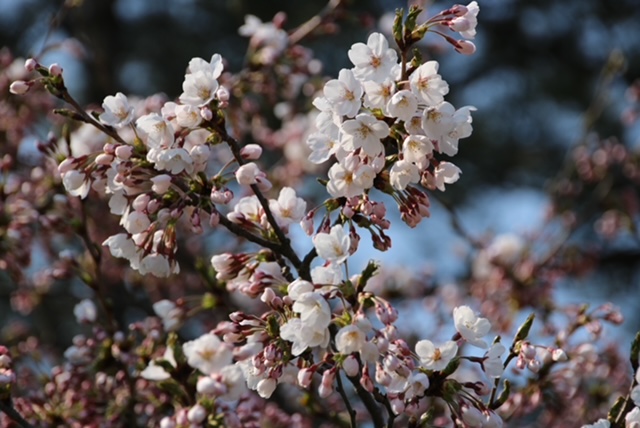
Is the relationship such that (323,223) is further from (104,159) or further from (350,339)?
(104,159)

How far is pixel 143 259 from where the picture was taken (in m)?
1.38

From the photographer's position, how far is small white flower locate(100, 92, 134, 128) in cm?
135

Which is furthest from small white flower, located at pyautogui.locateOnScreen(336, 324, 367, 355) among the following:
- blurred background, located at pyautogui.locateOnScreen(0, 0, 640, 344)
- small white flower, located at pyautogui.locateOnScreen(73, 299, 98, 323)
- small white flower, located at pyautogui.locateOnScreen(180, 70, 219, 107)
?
blurred background, located at pyautogui.locateOnScreen(0, 0, 640, 344)

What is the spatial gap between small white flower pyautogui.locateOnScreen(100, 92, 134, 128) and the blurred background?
326 cm

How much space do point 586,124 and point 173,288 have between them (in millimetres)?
1844

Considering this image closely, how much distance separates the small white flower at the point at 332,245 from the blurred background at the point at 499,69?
3.33 metres

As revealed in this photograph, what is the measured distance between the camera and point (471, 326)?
4.30 ft

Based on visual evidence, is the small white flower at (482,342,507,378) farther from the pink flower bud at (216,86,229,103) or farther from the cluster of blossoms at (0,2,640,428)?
the pink flower bud at (216,86,229,103)

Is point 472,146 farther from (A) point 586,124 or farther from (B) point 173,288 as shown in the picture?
(B) point 173,288

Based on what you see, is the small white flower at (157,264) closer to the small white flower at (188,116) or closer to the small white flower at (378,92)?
the small white flower at (188,116)

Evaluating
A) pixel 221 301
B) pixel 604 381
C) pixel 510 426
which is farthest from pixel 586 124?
pixel 221 301

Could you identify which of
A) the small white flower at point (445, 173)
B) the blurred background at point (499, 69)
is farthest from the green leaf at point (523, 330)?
the blurred background at point (499, 69)

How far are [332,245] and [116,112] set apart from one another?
1.44 ft

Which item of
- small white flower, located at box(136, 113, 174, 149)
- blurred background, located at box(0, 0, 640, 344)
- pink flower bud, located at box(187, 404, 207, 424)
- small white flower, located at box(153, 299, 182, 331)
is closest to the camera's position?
pink flower bud, located at box(187, 404, 207, 424)
